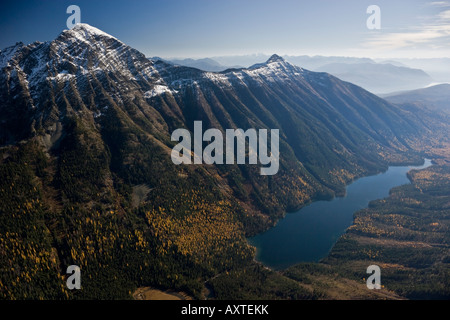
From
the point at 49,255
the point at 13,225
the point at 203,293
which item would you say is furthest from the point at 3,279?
the point at 203,293
